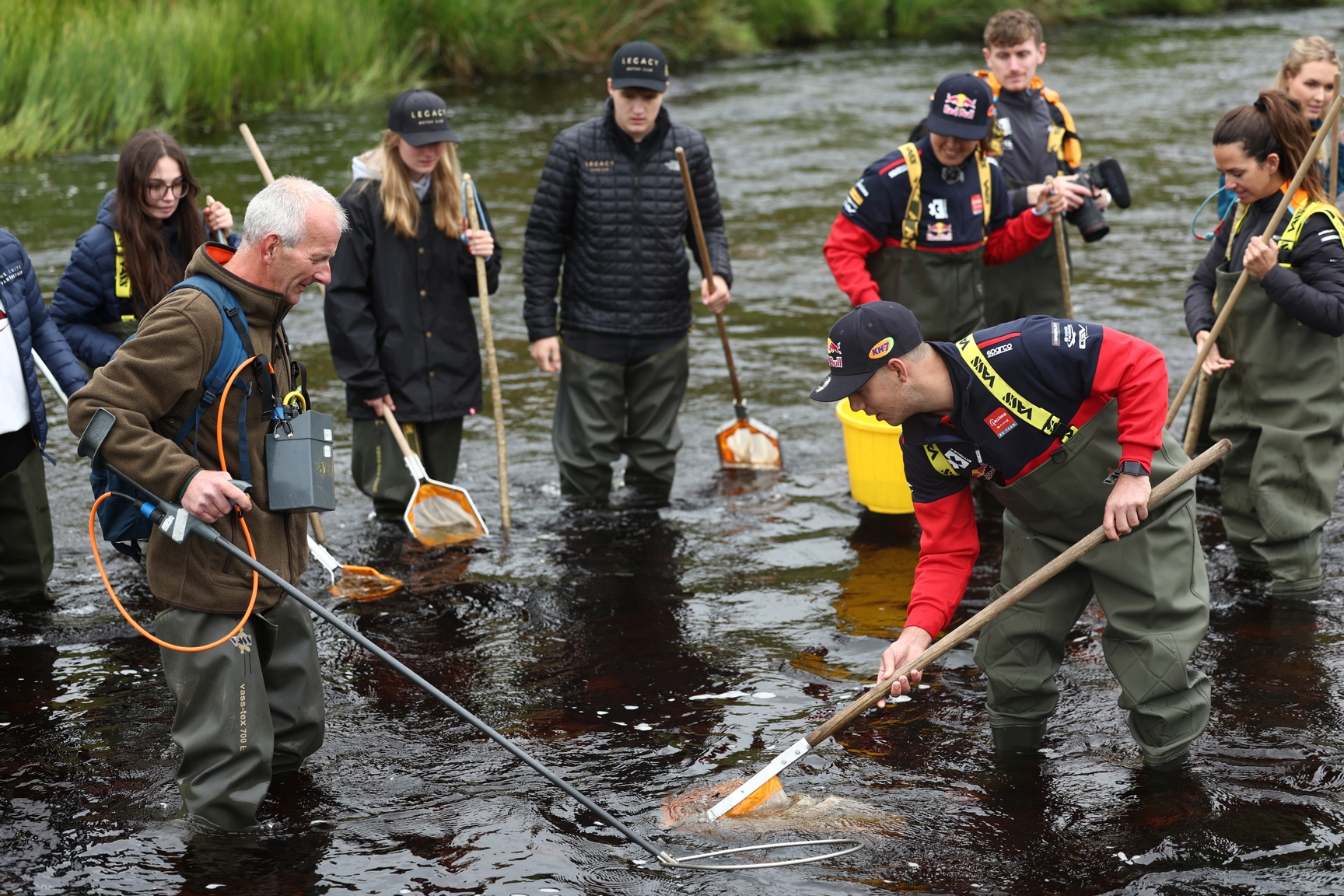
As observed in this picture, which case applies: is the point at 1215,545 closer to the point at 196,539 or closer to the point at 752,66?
the point at 196,539

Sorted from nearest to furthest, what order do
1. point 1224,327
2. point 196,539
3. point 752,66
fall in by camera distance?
1. point 196,539
2. point 1224,327
3. point 752,66

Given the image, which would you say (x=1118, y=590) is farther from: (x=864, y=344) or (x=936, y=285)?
(x=936, y=285)

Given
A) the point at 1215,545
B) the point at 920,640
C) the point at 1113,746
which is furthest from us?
the point at 1215,545

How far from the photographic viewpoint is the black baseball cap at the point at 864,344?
3.71 m

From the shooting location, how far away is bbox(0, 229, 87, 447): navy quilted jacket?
532 cm

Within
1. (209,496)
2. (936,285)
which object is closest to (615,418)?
(936,285)

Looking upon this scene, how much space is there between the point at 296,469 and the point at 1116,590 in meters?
2.48

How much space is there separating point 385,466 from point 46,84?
10.0 metres

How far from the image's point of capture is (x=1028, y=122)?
7137 mm

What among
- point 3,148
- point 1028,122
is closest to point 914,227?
point 1028,122

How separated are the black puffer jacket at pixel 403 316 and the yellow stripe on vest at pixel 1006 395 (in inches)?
123

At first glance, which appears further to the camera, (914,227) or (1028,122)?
(1028,122)

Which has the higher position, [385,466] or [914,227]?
[914,227]

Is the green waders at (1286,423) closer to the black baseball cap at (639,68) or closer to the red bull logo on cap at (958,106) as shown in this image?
the red bull logo on cap at (958,106)
